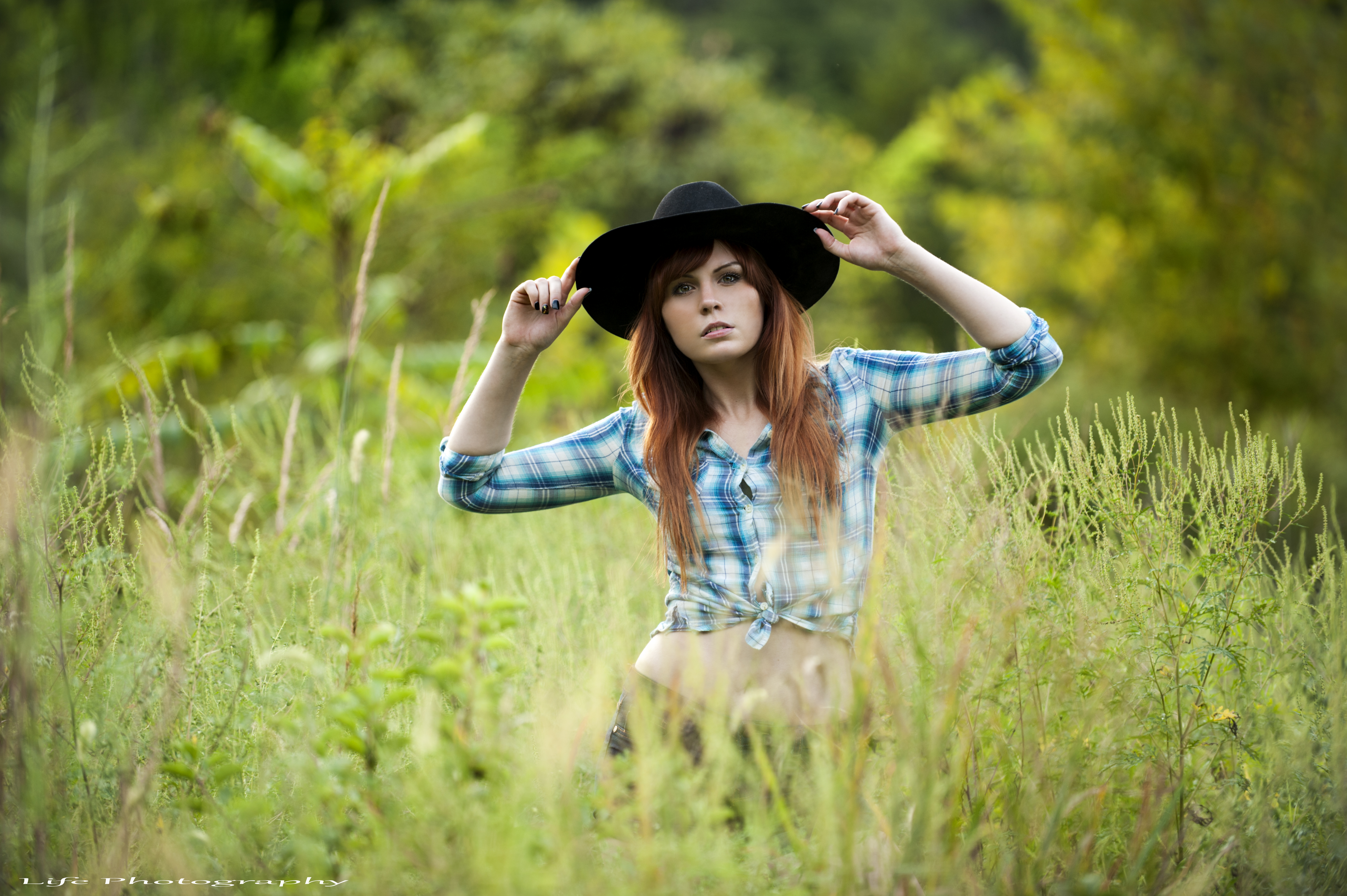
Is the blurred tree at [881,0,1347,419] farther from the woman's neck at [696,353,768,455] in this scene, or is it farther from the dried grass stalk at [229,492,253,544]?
the dried grass stalk at [229,492,253,544]

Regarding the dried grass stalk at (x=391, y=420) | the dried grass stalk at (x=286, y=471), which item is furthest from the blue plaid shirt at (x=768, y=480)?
the dried grass stalk at (x=286, y=471)

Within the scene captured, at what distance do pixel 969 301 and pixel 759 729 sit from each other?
3.28 feet

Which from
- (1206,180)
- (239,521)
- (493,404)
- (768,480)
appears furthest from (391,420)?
(1206,180)

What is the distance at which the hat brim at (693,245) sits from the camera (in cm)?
225

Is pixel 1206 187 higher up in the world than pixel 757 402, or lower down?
higher up

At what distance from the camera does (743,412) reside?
92.3 inches

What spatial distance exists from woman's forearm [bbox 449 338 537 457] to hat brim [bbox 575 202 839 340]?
9.7 inches

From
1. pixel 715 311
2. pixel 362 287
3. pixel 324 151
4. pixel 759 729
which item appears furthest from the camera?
pixel 324 151

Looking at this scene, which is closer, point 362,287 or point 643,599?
point 362,287

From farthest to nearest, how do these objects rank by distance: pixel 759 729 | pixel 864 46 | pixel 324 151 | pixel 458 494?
pixel 864 46
pixel 324 151
pixel 458 494
pixel 759 729

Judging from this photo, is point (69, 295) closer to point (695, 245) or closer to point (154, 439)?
point (154, 439)

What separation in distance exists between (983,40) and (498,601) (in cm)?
3208

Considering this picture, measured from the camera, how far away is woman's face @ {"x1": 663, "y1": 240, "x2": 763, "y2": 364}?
2246 millimetres

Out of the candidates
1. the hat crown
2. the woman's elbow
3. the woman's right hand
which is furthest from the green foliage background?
the hat crown
